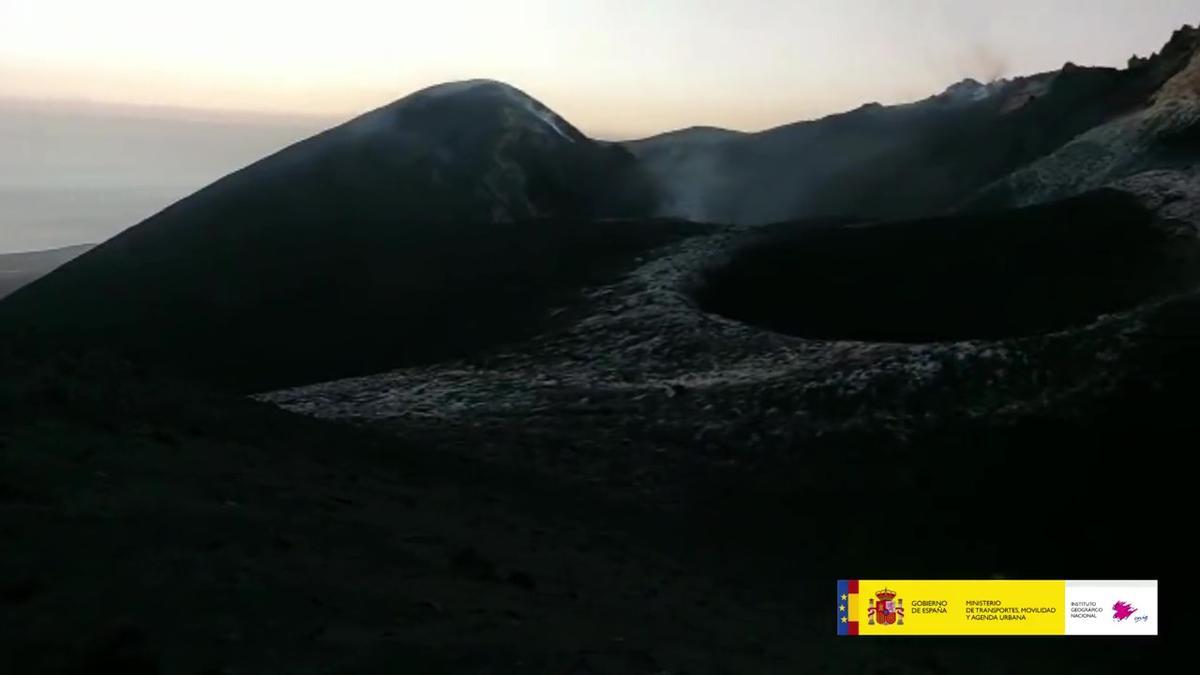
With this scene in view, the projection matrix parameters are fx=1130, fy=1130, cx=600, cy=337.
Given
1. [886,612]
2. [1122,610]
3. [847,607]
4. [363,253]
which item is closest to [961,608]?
[886,612]

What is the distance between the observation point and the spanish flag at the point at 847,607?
46.8 ft

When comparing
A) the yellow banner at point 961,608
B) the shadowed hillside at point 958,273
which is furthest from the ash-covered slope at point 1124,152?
the yellow banner at point 961,608

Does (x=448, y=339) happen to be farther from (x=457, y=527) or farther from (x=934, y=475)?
(x=457, y=527)

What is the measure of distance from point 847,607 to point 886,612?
623mm

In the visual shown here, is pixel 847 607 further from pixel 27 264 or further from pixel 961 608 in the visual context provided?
pixel 27 264

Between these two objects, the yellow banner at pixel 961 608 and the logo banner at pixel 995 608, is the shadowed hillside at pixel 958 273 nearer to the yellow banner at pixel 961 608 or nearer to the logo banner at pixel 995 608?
the logo banner at pixel 995 608

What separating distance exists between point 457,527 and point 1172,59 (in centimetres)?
6268

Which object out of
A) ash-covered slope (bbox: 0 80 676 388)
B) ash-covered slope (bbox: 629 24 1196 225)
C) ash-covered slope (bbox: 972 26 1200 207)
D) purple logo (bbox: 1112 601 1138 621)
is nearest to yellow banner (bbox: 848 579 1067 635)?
purple logo (bbox: 1112 601 1138 621)

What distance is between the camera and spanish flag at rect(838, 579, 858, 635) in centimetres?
1426

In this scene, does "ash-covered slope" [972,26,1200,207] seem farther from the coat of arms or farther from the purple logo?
the coat of arms

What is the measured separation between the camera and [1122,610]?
52.4ft

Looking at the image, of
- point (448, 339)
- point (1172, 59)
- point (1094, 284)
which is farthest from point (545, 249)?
point (1172, 59)

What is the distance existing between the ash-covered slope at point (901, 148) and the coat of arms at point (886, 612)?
153 ft

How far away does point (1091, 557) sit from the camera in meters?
17.7
